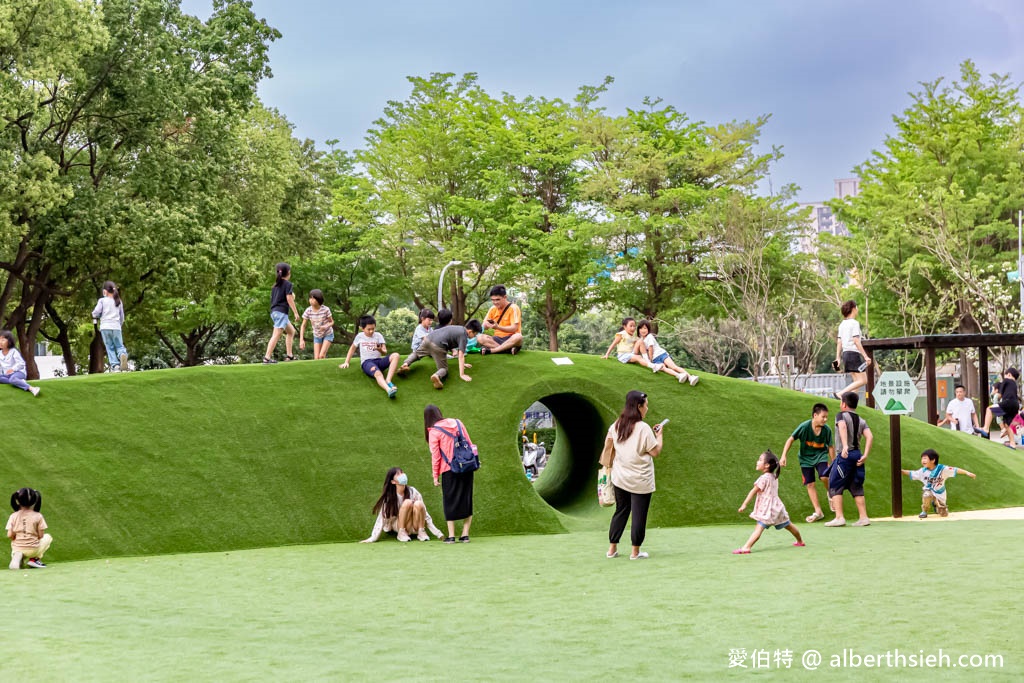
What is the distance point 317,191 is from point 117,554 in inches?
1161

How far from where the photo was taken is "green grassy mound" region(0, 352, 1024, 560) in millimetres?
13680

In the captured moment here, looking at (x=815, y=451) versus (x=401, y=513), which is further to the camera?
(x=815, y=451)

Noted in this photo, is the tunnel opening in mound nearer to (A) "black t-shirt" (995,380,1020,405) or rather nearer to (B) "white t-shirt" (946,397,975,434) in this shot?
(B) "white t-shirt" (946,397,975,434)

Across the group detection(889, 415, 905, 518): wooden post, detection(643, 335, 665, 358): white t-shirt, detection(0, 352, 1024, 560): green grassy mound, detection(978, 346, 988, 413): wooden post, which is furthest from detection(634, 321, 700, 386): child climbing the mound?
detection(978, 346, 988, 413): wooden post

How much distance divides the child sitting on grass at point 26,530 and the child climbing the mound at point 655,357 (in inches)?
373

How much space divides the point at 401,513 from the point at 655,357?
592cm

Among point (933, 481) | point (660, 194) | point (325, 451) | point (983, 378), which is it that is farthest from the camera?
point (660, 194)

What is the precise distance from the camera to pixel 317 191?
4109 cm

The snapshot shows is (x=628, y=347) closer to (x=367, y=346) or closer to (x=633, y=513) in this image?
(x=367, y=346)

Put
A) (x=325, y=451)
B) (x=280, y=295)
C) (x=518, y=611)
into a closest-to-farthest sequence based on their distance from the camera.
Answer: (x=518, y=611) < (x=325, y=451) < (x=280, y=295)

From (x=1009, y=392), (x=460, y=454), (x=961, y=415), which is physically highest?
(x=1009, y=392)

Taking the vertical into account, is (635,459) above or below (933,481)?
above

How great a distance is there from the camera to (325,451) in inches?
594

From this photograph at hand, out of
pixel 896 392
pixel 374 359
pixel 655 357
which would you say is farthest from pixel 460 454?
pixel 896 392
